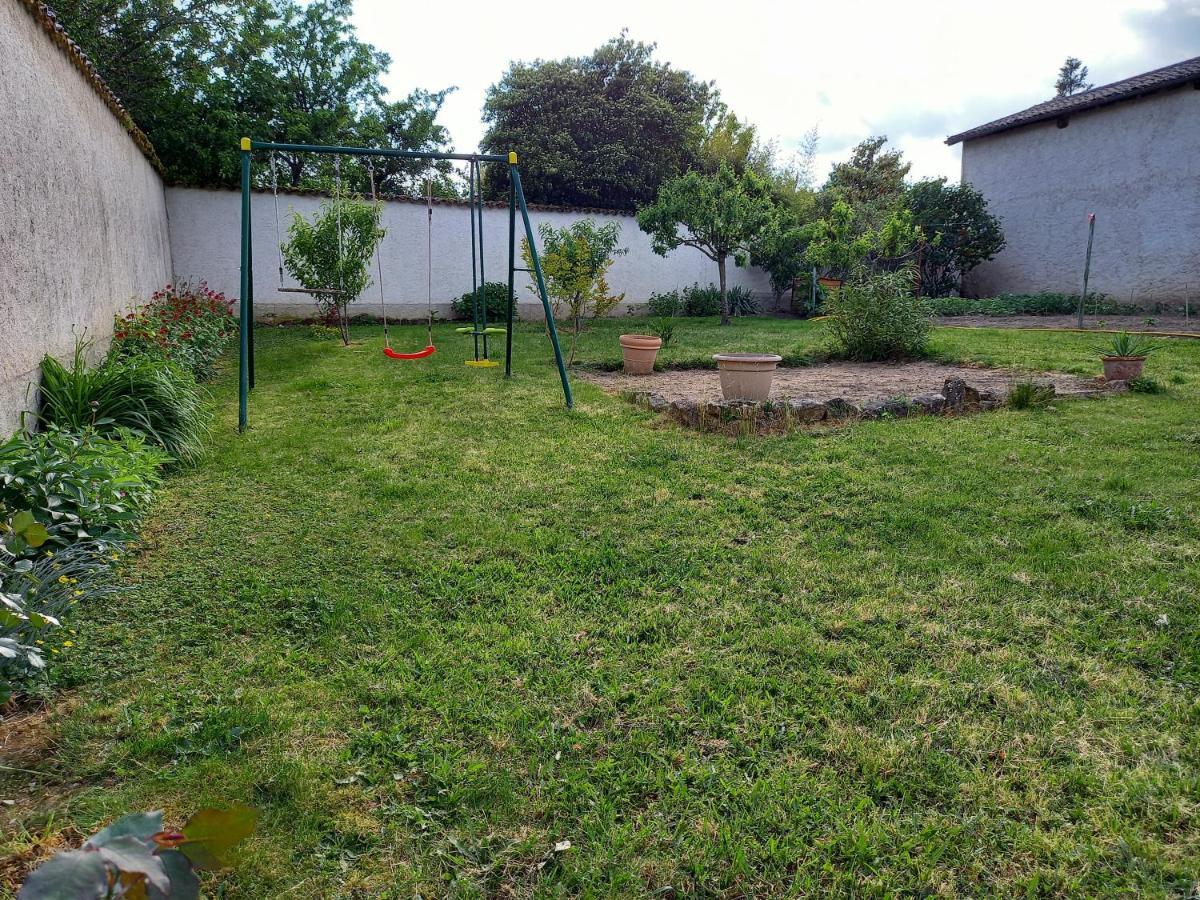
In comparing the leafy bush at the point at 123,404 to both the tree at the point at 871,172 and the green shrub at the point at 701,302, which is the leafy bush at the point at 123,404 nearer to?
the green shrub at the point at 701,302

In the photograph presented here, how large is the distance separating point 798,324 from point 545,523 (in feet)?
34.9

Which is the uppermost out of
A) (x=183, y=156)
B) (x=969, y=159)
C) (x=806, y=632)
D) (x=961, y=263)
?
(x=969, y=159)

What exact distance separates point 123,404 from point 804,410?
13.9 feet

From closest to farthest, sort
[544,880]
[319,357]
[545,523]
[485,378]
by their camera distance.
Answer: [544,880], [545,523], [485,378], [319,357]

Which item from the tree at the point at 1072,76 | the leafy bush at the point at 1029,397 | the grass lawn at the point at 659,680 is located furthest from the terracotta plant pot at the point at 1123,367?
the tree at the point at 1072,76

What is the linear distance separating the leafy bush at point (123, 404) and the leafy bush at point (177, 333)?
128 cm

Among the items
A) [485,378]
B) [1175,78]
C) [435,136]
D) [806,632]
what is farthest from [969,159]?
[806,632]

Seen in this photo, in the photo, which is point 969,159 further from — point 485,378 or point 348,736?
point 348,736

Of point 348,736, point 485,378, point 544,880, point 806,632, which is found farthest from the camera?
point 485,378

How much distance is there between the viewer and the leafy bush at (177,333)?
209 inches

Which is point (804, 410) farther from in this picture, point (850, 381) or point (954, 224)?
point (954, 224)

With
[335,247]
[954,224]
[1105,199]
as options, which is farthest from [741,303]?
[335,247]

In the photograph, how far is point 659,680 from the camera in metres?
1.97

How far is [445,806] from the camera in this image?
1.53m
